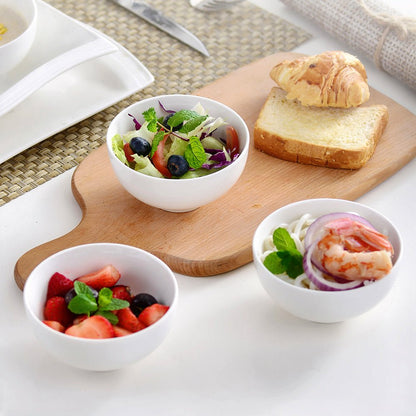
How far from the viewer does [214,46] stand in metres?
2.88

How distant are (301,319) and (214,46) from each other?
143cm

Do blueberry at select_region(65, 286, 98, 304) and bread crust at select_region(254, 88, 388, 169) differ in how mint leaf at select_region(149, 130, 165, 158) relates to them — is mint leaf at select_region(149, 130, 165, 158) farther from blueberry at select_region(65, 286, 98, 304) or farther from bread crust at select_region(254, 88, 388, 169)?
blueberry at select_region(65, 286, 98, 304)

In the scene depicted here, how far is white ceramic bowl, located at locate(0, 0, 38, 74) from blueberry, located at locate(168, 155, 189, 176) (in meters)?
0.75

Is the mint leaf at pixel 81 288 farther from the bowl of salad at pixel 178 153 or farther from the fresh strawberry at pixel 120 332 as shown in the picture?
the bowl of salad at pixel 178 153

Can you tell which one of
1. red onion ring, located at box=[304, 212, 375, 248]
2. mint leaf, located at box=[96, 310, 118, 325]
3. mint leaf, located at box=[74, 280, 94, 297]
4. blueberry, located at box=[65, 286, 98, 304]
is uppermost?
red onion ring, located at box=[304, 212, 375, 248]

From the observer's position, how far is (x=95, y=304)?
1.58 m

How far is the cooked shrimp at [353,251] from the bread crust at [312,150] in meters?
0.54

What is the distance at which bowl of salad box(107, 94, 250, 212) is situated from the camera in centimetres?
195

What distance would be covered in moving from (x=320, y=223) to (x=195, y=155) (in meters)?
0.43

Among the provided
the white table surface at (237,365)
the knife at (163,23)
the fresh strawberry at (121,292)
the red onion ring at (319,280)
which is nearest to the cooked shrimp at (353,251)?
the red onion ring at (319,280)

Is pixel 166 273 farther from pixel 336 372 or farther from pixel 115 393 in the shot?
pixel 336 372

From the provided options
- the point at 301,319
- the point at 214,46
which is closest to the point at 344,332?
the point at 301,319

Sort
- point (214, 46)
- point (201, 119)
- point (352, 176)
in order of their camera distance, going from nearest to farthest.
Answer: point (201, 119) → point (352, 176) → point (214, 46)

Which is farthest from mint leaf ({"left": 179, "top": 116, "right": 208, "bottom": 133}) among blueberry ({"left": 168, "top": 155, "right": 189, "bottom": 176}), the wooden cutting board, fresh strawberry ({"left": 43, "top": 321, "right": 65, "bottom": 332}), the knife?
the knife
